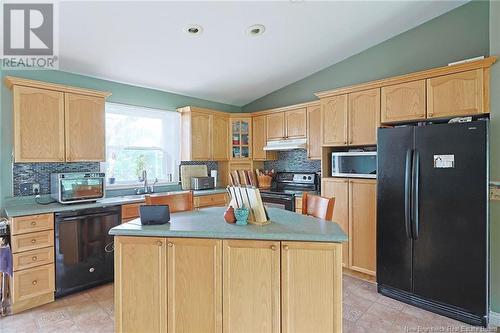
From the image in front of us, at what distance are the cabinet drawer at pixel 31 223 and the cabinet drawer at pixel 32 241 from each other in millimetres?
42

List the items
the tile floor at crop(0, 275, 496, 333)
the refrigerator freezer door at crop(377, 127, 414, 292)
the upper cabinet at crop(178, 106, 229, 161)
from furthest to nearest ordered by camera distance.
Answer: the upper cabinet at crop(178, 106, 229, 161), the refrigerator freezer door at crop(377, 127, 414, 292), the tile floor at crop(0, 275, 496, 333)

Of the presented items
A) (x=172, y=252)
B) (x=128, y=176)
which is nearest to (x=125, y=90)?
(x=128, y=176)

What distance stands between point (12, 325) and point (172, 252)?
5.84 feet

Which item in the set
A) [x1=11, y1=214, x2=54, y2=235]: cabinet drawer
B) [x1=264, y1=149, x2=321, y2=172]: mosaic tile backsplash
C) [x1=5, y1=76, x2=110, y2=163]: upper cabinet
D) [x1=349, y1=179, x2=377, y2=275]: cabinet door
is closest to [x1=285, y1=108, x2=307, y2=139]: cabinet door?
[x1=264, y1=149, x2=321, y2=172]: mosaic tile backsplash

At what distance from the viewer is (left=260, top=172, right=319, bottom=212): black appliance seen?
377cm

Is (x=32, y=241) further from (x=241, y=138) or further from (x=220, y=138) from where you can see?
(x=241, y=138)

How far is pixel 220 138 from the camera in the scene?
4.53 metres

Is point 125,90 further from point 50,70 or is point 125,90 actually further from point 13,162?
point 13,162

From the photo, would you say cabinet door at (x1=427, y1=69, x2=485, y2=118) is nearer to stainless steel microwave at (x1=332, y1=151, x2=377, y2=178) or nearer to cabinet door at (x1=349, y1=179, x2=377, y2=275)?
stainless steel microwave at (x1=332, y1=151, x2=377, y2=178)

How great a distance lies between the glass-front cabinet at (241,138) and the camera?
466 cm

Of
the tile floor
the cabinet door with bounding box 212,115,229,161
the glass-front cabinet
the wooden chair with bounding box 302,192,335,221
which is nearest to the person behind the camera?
the wooden chair with bounding box 302,192,335,221

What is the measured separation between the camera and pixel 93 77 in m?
3.38

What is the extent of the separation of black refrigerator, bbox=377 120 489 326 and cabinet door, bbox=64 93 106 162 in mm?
3143

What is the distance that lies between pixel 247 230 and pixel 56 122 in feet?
8.16
